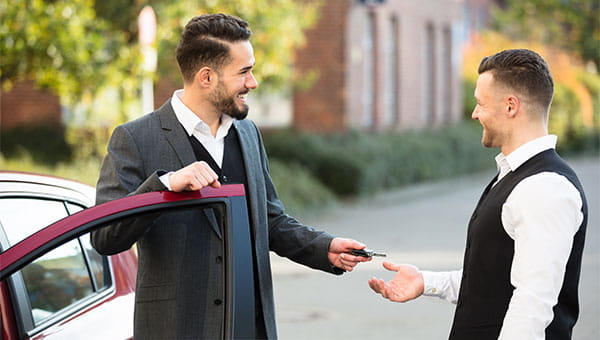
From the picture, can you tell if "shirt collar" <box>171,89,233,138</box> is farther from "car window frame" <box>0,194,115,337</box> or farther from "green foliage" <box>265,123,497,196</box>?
"green foliage" <box>265,123,497,196</box>

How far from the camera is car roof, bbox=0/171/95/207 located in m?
3.55

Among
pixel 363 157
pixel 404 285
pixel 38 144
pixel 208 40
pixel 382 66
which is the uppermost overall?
pixel 208 40

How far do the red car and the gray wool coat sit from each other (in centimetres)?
16

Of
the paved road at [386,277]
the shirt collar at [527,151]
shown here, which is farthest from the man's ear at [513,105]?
the paved road at [386,277]

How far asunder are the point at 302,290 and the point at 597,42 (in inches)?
323

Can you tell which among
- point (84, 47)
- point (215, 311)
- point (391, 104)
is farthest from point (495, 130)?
point (391, 104)

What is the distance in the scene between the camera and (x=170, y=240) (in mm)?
3371

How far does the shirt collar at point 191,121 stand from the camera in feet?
12.1

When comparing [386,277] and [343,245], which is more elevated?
[343,245]

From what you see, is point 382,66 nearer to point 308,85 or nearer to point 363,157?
point 363,157

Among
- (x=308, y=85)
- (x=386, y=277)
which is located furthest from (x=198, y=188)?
(x=308, y=85)

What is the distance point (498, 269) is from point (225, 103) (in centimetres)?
110

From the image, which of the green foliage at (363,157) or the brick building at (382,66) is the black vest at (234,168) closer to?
the green foliage at (363,157)

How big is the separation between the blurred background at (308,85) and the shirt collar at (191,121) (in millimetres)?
4640
